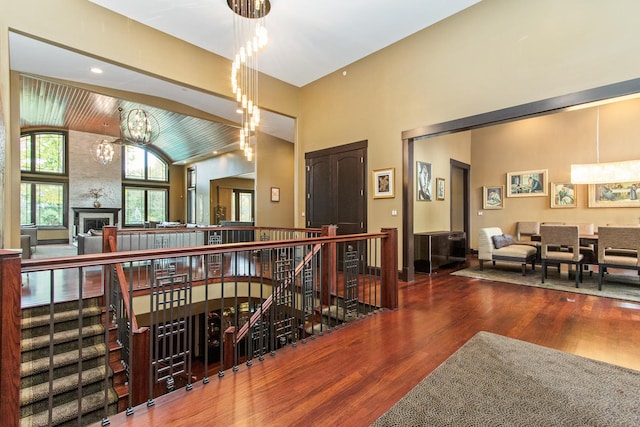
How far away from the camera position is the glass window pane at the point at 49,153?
1087 centimetres

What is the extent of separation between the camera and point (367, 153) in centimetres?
578

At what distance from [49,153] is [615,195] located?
1732cm

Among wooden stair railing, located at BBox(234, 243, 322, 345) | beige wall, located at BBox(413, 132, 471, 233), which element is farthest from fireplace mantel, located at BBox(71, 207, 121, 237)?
beige wall, located at BBox(413, 132, 471, 233)

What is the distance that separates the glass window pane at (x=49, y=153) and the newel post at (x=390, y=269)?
1329cm

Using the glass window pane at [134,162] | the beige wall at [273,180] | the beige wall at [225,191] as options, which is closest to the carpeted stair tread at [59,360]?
the beige wall at [273,180]

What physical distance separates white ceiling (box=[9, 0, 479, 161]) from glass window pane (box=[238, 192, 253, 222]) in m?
7.81

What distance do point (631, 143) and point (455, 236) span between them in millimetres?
Answer: 4010

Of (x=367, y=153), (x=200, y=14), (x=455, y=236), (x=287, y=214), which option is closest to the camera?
(x=200, y=14)

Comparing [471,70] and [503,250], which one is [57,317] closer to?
[471,70]

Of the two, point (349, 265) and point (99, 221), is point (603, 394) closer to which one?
point (349, 265)

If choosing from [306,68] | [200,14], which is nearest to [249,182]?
[306,68]

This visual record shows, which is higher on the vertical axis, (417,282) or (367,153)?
(367,153)

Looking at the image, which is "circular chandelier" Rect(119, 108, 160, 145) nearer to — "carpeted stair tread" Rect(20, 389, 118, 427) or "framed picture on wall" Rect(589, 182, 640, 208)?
"carpeted stair tread" Rect(20, 389, 118, 427)

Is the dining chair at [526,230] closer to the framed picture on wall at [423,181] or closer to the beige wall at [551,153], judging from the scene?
the beige wall at [551,153]
